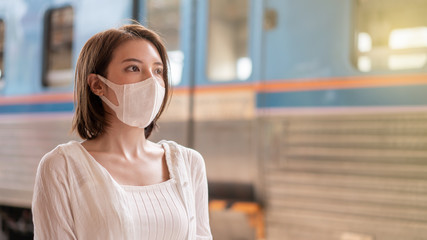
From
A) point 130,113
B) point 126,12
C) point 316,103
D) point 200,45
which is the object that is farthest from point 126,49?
point 126,12

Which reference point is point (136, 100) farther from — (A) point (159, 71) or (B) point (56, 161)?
(B) point (56, 161)

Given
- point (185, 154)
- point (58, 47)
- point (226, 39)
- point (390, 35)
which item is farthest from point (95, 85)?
point (58, 47)

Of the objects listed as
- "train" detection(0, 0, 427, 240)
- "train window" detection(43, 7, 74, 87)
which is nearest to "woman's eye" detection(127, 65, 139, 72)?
"train" detection(0, 0, 427, 240)

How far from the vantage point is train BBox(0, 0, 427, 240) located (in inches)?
99.7

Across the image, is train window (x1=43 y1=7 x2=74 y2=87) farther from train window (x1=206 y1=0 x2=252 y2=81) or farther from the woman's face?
the woman's face

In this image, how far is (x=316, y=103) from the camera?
2771 millimetres

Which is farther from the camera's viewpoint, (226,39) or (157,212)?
(226,39)

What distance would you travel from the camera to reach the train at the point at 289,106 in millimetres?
2533

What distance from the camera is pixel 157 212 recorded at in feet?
4.20

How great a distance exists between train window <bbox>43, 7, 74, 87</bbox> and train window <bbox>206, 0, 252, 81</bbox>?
1.31 meters

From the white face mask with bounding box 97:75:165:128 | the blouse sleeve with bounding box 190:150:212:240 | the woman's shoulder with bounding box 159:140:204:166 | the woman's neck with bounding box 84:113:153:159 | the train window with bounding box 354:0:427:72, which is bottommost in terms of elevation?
the blouse sleeve with bounding box 190:150:212:240

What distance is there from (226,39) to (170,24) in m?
0.47

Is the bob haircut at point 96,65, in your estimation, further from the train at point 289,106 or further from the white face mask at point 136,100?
the train at point 289,106

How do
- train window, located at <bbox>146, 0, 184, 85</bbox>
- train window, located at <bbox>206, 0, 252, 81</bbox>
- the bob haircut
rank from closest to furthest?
1. the bob haircut
2. train window, located at <bbox>206, 0, 252, 81</bbox>
3. train window, located at <bbox>146, 0, 184, 85</bbox>
